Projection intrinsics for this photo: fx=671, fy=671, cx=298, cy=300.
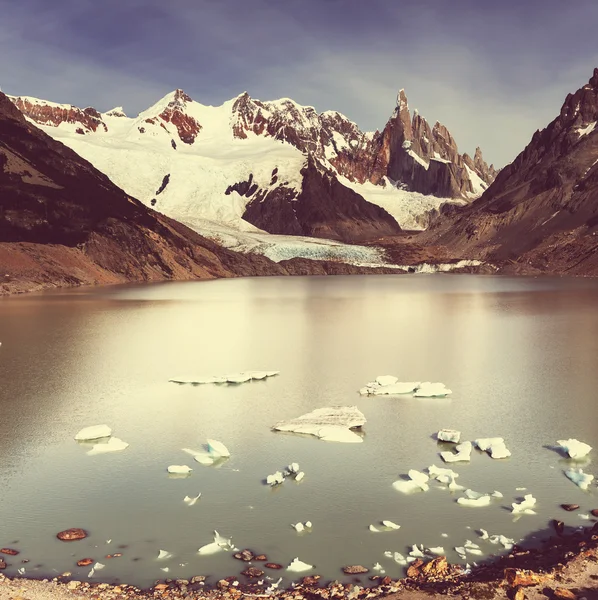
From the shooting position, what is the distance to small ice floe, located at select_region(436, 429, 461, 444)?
19.9 metres

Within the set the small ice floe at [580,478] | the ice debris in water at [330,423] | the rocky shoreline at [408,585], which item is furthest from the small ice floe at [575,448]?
the rocky shoreline at [408,585]

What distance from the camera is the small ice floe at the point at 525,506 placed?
14.5 meters

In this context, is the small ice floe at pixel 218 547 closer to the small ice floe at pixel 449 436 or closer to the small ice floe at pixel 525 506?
the small ice floe at pixel 525 506

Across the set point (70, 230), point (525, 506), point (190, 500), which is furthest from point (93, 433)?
point (70, 230)

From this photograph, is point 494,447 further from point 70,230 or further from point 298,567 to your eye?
point 70,230

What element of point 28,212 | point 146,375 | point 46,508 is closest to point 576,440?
point 46,508

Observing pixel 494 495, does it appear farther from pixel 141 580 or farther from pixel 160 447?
pixel 160 447

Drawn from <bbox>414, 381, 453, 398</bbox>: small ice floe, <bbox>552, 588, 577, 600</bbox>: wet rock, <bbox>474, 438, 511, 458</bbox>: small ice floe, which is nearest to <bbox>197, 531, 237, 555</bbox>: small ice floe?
<bbox>552, 588, 577, 600</bbox>: wet rock

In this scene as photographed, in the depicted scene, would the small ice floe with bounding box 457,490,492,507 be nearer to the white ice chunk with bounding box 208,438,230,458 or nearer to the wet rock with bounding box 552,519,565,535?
the wet rock with bounding box 552,519,565,535

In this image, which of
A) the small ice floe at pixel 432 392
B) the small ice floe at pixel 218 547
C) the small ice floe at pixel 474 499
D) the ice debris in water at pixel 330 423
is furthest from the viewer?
the small ice floe at pixel 432 392

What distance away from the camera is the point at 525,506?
14.7 m

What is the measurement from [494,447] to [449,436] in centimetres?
163

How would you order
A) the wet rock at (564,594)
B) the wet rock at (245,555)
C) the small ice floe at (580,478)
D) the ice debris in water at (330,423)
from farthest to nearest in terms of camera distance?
the ice debris in water at (330,423)
the small ice floe at (580,478)
the wet rock at (245,555)
the wet rock at (564,594)

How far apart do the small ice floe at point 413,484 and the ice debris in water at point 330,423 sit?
399cm
